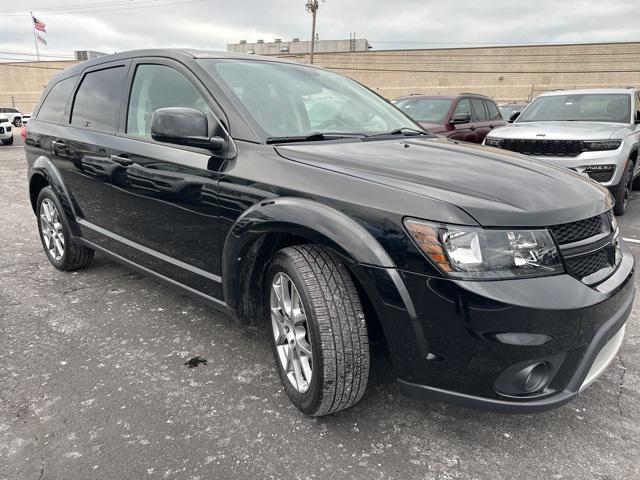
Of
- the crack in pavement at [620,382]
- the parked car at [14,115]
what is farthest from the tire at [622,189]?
the parked car at [14,115]

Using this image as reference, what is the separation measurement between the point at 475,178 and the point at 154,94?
2.03 metres

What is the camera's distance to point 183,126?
2.27 m

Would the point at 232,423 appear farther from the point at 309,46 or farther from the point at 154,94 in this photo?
the point at 309,46

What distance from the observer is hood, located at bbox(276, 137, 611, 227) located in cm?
175

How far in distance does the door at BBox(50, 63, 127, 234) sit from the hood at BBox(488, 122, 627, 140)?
5.03 metres

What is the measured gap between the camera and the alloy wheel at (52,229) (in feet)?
13.3

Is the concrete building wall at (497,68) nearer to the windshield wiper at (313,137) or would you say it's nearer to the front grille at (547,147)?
the front grille at (547,147)

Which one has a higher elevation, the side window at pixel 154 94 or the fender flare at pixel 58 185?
the side window at pixel 154 94

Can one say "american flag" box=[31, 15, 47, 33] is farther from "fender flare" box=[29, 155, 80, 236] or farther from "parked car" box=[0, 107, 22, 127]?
"fender flare" box=[29, 155, 80, 236]

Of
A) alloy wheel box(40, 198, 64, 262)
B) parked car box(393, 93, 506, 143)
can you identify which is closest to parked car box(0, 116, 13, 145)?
parked car box(393, 93, 506, 143)

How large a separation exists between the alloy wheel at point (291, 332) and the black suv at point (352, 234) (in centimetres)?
1

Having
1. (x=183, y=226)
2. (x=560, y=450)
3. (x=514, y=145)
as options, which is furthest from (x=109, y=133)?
(x=514, y=145)

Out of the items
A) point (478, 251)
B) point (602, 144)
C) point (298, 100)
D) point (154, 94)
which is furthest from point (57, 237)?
point (602, 144)

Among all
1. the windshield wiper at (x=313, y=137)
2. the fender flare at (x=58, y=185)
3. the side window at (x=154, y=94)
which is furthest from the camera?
the fender flare at (x=58, y=185)
